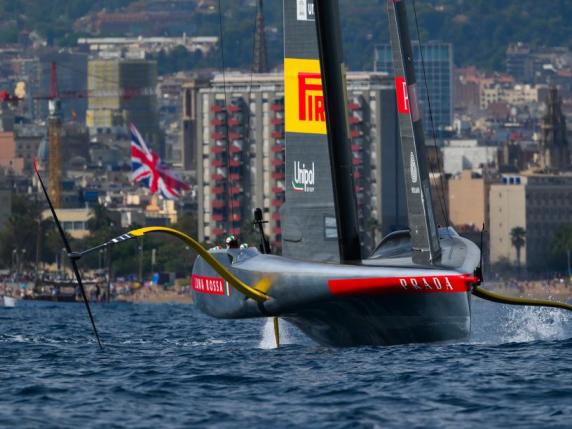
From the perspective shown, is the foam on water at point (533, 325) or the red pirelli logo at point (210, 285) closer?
the red pirelli logo at point (210, 285)

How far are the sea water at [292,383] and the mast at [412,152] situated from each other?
2.01 m

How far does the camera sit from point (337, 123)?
44219 mm

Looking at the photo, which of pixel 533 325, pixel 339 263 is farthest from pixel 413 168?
pixel 533 325

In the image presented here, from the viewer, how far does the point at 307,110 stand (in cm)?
4478

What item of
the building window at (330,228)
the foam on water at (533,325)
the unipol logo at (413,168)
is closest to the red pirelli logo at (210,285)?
→ the building window at (330,228)

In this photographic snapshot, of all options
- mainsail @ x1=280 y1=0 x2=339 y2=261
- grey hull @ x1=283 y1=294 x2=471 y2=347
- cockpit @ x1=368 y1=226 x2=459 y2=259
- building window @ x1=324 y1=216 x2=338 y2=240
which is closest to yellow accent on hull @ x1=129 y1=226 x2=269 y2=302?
grey hull @ x1=283 y1=294 x2=471 y2=347

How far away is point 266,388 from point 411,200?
28.3ft

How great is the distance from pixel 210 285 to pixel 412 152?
4.57m

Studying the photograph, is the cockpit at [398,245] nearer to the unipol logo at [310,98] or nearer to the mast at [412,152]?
the mast at [412,152]

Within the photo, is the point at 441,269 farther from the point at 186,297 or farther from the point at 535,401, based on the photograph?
the point at 186,297

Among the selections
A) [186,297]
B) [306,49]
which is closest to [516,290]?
[186,297]

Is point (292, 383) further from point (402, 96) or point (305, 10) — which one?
point (305, 10)

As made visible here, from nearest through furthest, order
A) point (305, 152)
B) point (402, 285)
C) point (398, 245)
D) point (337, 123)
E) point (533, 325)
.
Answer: point (402, 285)
point (337, 123)
point (305, 152)
point (398, 245)
point (533, 325)

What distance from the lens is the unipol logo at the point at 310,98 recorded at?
146 feet
